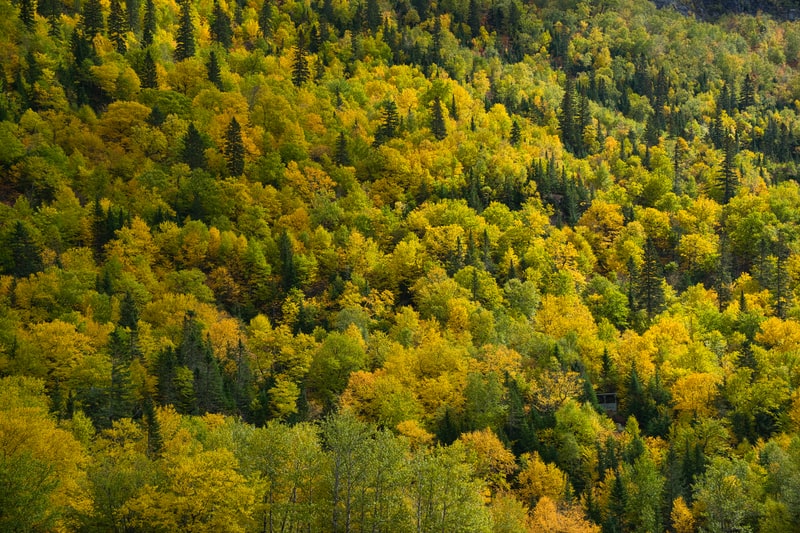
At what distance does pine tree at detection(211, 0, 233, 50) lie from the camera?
624ft

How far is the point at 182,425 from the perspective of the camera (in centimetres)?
7925

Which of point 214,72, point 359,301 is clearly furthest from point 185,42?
point 359,301

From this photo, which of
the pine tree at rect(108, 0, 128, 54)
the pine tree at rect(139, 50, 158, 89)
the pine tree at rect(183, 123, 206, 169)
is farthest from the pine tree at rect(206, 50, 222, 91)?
the pine tree at rect(183, 123, 206, 169)

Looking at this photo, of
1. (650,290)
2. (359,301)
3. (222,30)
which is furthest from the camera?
(222,30)

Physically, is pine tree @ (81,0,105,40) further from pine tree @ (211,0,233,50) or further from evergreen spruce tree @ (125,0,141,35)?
pine tree @ (211,0,233,50)

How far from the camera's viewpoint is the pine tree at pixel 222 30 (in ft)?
624

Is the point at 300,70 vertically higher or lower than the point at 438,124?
higher

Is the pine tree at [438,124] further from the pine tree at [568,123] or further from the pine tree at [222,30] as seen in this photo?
the pine tree at [222,30]

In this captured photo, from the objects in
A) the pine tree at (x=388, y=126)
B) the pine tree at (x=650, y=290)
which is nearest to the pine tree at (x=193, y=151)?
the pine tree at (x=388, y=126)

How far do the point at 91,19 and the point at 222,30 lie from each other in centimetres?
3450

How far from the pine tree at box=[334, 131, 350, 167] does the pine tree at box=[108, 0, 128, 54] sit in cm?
4760

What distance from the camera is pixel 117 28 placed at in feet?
542

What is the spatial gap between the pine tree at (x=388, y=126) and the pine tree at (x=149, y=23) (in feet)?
166

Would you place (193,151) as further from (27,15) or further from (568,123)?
(568,123)
